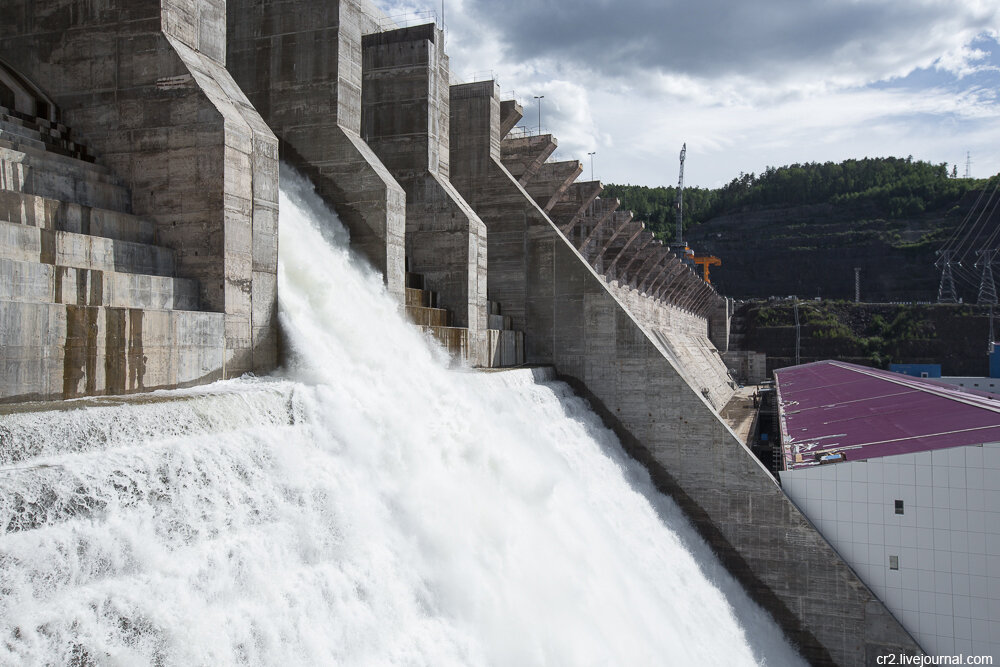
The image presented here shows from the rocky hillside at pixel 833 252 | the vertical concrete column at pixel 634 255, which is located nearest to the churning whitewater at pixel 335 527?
the vertical concrete column at pixel 634 255

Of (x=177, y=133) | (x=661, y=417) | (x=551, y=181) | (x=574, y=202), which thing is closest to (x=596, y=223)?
(x=574, y=202)

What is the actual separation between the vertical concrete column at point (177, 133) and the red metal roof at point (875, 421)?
14.7 meters

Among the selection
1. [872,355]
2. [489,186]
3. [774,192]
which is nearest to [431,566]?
[489,186]

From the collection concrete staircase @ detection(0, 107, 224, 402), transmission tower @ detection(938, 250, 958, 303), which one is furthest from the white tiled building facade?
transmission tower @ detection(938, 250, 958, 303)

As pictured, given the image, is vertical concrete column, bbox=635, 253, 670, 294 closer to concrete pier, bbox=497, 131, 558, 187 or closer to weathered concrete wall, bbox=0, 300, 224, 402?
concrete pier, bbox=497, 131, 558, 187

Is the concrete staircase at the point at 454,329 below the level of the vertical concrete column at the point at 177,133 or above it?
below

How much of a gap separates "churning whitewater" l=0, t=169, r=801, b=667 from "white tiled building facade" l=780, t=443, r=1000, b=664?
318 cm

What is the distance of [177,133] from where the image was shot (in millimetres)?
12625

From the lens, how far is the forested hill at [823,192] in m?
135

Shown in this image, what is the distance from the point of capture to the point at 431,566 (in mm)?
10047

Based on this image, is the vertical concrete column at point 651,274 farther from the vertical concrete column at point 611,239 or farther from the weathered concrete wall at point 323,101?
the weathered concrete wall at point 323,101

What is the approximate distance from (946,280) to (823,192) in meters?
40.4

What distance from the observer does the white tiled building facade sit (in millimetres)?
15703

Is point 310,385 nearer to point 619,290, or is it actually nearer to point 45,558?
point 45,558
